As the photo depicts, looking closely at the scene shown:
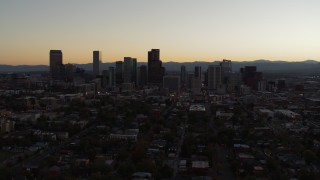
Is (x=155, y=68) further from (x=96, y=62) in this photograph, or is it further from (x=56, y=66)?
(x=96, y=62)

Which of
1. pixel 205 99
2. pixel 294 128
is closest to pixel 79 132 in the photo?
pixel 294 128

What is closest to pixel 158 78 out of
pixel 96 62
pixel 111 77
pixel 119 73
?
pixel 111 77

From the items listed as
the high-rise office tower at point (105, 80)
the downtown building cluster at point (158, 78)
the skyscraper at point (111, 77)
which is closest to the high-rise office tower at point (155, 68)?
the downtown building cluster at point (158, 78)

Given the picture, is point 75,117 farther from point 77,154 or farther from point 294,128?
point 294,128

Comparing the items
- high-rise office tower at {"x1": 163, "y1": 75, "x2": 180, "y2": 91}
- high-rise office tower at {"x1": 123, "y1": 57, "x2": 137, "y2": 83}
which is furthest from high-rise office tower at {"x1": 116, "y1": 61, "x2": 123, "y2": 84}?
high-rise office tower at {"x1": 163, "y1": 75, "x2": 180, "y2": 91}

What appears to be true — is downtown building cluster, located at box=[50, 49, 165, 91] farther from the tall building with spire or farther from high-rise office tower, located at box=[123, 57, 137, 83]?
the tall building with spire

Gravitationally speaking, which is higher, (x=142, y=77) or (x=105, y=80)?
(x=142, y=77)
